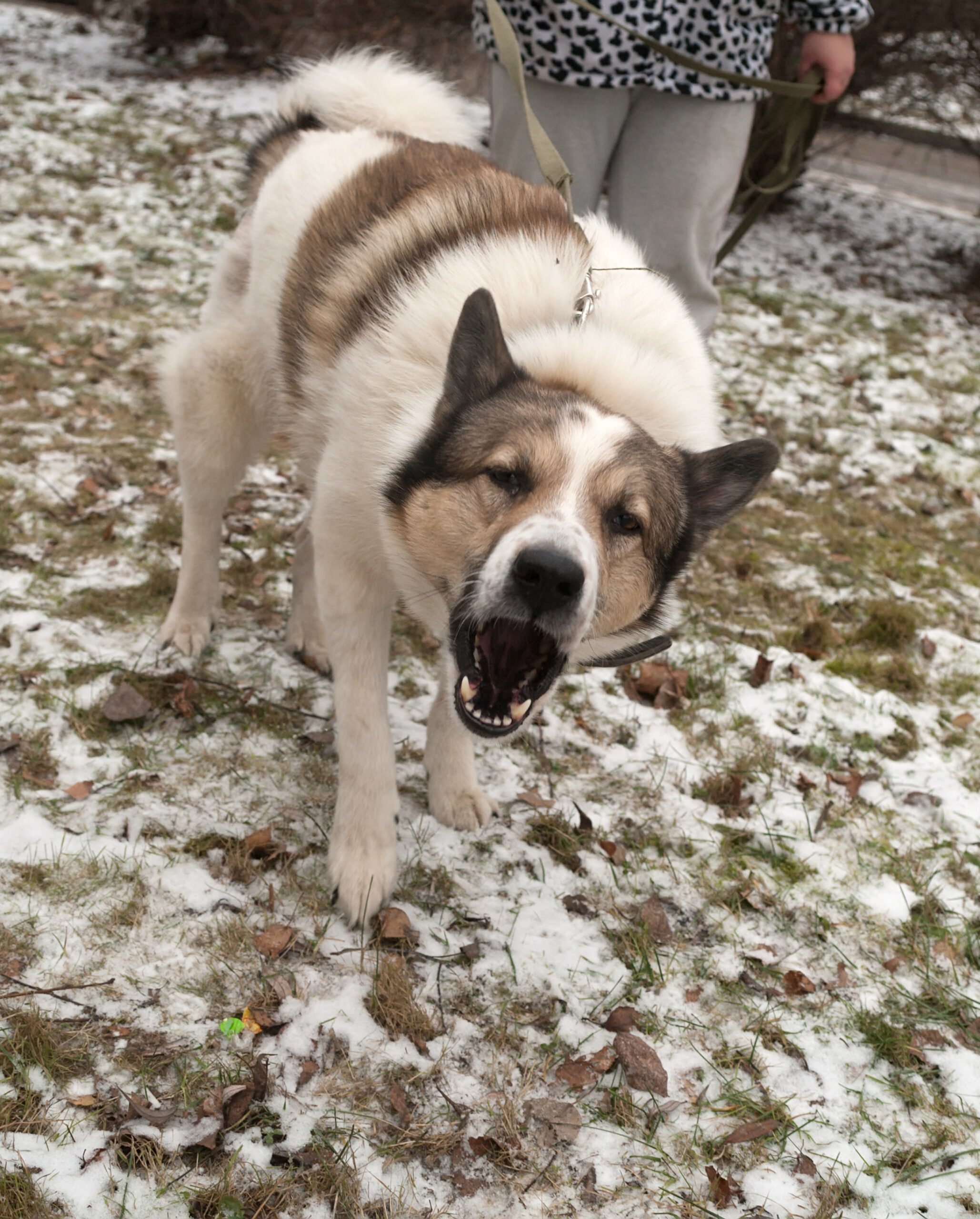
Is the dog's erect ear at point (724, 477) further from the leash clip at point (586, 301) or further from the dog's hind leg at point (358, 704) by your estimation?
the dog's hind leg at point (358, 704)

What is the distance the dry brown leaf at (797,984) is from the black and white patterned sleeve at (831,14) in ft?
10.6

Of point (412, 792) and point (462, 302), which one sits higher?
point (462, 302)

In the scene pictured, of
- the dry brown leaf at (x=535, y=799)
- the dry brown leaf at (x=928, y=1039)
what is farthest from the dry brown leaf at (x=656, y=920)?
the dry brown leaf at (x=928, y=1039)

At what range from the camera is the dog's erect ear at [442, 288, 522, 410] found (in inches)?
77.6

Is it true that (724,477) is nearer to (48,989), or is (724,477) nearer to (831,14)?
(48,989)

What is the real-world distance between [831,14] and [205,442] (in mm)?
2725

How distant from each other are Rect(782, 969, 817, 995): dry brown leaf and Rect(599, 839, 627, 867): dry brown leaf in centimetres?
54

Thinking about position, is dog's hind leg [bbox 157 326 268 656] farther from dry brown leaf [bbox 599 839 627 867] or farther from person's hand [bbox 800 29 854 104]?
person's hand [bbox 800 29 854 104]

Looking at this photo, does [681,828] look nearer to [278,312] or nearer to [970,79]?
[278,312]

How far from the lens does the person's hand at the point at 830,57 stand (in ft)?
11.1

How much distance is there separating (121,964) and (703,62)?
330 centimetres

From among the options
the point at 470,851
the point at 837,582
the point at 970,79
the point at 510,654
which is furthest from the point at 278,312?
the point at 970,79

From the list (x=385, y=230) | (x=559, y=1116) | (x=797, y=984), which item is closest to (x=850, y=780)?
(x=797, y=984)

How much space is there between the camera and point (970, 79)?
30.6ft
